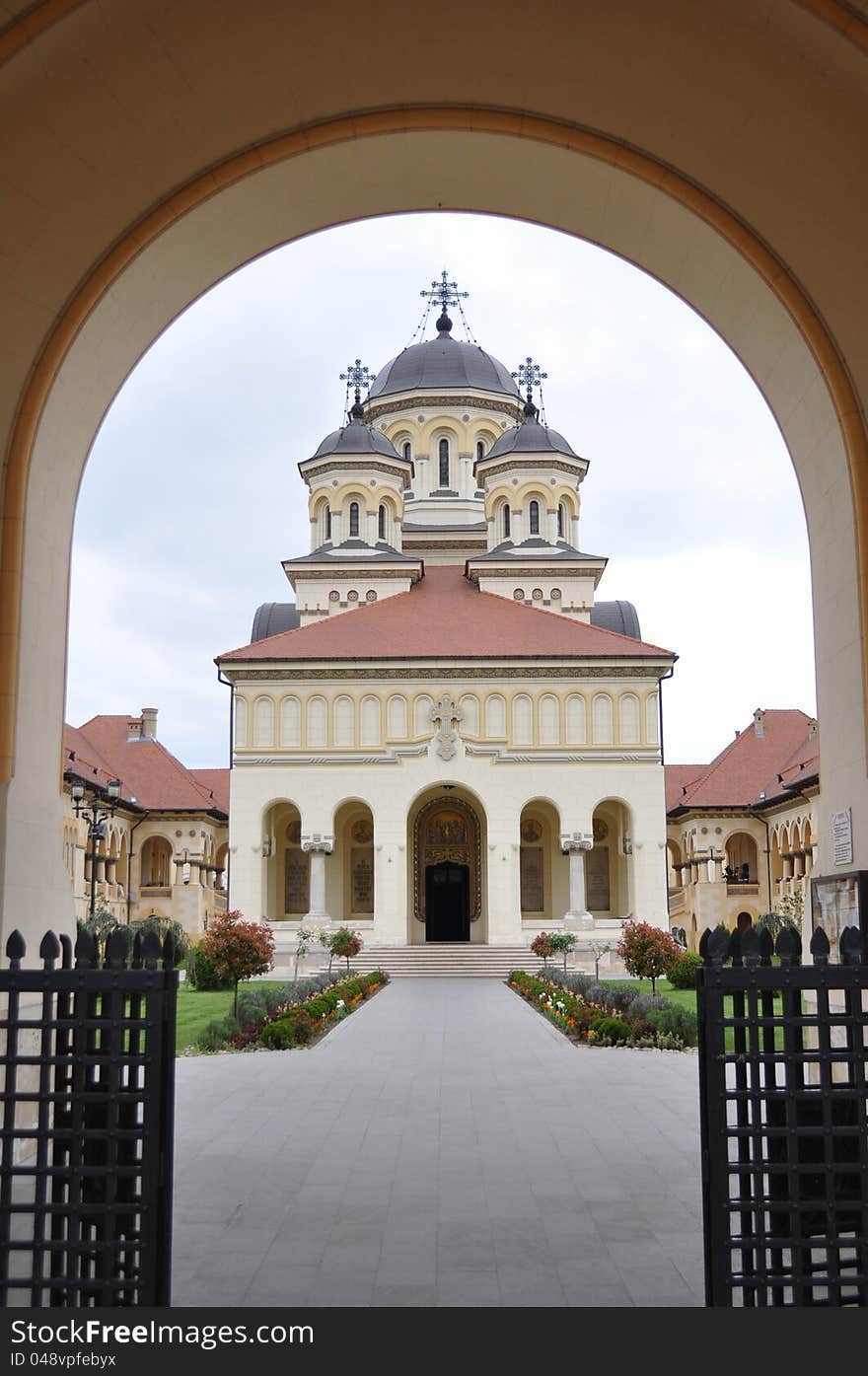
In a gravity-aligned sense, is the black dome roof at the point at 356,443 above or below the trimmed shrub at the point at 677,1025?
above

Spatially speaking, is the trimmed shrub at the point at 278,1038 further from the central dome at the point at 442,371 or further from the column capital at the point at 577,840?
the central dome at the point at 442,371

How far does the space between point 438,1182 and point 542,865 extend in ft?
118

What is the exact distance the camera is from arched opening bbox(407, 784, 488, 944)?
142 feet

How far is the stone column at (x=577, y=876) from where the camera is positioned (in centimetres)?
3988

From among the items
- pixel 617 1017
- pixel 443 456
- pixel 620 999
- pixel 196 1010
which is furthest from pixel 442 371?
pixel 617 1017

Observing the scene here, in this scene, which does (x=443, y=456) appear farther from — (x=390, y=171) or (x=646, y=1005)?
(x=390, y=171)

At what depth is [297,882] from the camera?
43.7m

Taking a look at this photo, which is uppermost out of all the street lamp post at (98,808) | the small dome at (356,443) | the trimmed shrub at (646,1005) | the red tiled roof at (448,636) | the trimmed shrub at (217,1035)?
the small dome at (356,443)

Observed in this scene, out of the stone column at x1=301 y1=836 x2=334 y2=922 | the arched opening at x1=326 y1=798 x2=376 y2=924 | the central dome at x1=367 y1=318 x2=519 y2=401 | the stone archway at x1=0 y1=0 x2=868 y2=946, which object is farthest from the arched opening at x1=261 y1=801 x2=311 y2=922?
the stone archway at x1=0 y1=0 x2=868 y2=946

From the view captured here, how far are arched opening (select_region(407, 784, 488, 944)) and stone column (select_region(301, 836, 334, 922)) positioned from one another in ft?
11.6

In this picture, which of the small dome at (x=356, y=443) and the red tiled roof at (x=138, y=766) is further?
the small dome at (x=356, y=443)

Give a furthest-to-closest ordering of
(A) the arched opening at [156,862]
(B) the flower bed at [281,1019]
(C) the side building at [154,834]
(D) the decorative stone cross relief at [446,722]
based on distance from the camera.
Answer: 1. (A) the arched opening at [156,862]
2. (C) the side building at [154,834]
3. (D) the decorative stone cross relief at [446,722]
4. (B) the flower bed at [281,1019]

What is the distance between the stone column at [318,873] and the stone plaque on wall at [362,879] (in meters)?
2.43

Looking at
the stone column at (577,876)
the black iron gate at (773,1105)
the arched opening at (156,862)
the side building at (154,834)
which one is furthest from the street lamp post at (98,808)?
the black iron gate at (773,1105)
